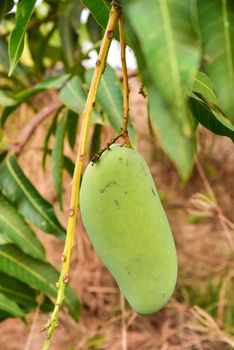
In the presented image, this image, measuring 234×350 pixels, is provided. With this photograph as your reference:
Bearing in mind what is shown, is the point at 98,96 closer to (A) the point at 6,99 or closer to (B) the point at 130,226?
(A) the point at 6,99

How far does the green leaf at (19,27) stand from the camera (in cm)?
61

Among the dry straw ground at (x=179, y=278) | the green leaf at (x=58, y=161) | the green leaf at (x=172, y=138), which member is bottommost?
the dry straw ground at (x=179, y=278)

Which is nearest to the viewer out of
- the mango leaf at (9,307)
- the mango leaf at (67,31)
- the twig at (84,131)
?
the twig at (84,131)

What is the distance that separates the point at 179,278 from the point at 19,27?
167 centimetres

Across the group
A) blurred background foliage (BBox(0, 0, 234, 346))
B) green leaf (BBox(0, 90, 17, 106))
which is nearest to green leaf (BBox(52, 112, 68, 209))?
blurred background foliage (BBox(0, 0, 234, 346))

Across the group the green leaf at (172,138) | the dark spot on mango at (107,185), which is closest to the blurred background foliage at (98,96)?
the green leaf at (172,138)

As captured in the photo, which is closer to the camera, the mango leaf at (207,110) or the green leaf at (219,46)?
the green leaf at (219,46)

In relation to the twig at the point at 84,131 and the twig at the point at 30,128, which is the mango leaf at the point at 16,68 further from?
the twig at the point at 84,131

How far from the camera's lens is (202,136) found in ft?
7.40

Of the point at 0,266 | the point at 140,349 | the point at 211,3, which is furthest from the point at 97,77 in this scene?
the point at 140,349

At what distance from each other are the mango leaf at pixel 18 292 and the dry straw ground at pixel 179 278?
0.37 m

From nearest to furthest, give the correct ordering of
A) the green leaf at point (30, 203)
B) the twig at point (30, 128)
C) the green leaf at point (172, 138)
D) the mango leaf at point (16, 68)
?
the green leaf at point (172, 138) < the green leaf at point (30, 203) < the twig at point (30, 128) < the mango leaf at point (16, 68)

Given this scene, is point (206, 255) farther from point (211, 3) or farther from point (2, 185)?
point (211, 3)

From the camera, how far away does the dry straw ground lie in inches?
68.6
